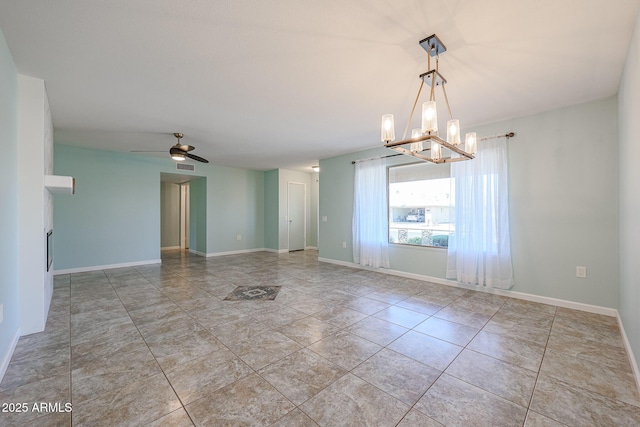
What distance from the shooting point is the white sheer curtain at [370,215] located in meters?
5.21

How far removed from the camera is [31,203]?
8.62ft

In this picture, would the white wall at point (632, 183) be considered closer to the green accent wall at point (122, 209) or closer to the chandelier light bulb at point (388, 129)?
the chandelier light bulb at point (388, 129)

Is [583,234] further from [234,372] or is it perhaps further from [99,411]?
[99,411]

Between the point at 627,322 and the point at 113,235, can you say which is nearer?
the point at 627,322

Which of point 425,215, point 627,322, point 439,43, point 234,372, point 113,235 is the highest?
point 439,43

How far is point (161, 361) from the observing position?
2.13 m

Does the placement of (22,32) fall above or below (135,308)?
above

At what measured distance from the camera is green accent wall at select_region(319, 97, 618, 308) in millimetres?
3098

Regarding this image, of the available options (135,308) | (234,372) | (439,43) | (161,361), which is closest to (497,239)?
(439,43)

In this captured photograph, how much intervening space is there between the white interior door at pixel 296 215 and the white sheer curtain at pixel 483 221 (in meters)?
5.07

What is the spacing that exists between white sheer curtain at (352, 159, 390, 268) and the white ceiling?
159cm

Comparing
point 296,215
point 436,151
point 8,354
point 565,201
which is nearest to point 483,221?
point 565,201

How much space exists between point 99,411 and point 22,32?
8.91 ft

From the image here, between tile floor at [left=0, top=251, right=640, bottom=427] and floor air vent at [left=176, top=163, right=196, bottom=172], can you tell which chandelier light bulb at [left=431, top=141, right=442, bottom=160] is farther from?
floor air vent at [left=176, top=163, right=196, bottom=172]
